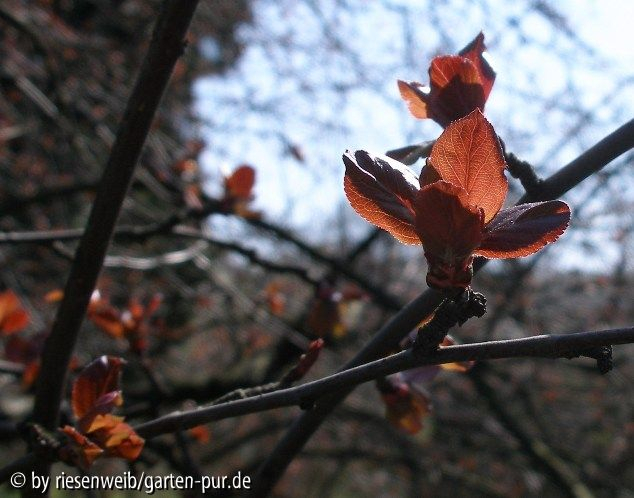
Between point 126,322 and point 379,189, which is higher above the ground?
point 126,322

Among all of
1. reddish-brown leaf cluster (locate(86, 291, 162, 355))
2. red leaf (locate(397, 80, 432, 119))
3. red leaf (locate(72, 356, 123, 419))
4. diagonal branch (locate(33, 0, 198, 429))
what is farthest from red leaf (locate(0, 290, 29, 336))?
red leaf (locate(397, 80, 432, 119))

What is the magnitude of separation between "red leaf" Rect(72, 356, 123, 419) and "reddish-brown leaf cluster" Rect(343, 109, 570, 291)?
37 cm

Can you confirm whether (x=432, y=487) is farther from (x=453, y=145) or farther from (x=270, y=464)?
(x=453, y=145)

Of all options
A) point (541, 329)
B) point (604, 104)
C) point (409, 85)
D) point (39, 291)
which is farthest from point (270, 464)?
point (39, 291)

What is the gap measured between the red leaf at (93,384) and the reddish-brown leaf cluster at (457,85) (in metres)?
0.43

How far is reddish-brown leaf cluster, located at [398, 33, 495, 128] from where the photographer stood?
2.08ft

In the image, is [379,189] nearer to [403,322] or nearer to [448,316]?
[448,316]

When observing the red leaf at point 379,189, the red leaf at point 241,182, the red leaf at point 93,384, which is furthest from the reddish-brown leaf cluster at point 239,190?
the red leaf at point 379,189

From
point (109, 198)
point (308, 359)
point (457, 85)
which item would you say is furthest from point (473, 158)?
point (109, 198)

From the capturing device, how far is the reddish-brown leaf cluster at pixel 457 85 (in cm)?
63

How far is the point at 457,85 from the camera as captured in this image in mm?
639

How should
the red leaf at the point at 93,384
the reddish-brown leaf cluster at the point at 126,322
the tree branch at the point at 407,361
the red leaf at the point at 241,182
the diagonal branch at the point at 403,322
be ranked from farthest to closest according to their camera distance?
the red leaf at the point at 241,182 → the reddish-brown leaf cluster at the point at 126,322 → the red leaf at the point at 93,384 → the diagonal branch at the point at 403,322 → the tree branch at the point at 407,361

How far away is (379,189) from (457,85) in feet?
0.60

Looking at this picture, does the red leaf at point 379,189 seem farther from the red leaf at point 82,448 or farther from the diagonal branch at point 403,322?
the red leaf at point 82,448
